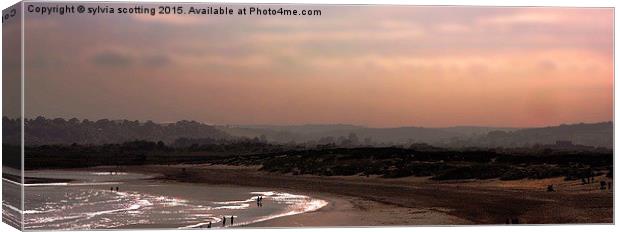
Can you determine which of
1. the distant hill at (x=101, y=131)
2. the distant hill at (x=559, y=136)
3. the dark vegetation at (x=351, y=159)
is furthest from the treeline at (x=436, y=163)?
the distant hill at (x=101, y=131)

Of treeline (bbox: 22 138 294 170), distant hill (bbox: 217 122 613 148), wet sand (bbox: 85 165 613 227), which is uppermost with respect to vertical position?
distant hill (bbox: 217 122 613 148)

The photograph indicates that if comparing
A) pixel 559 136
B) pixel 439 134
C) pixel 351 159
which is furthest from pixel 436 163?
pixel 559 136

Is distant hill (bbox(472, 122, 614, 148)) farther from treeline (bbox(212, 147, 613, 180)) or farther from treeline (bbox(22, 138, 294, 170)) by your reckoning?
treeline (bbox(22, 138, 294, 170))

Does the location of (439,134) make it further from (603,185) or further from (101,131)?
(101,131)

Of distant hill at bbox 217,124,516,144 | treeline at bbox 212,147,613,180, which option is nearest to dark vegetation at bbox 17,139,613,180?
treeline at bbox 212,147,613,180

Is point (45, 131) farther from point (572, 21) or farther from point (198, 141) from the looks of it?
point (572, 21)

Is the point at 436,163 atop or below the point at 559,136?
below
